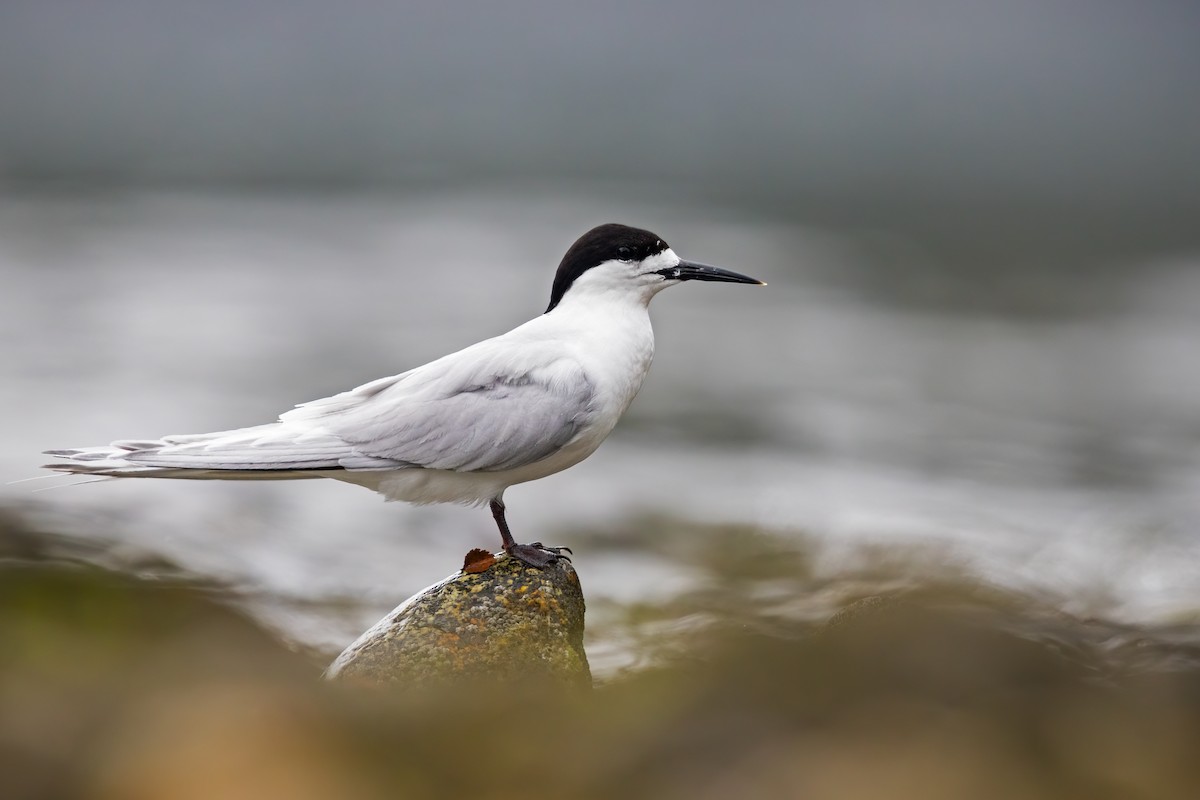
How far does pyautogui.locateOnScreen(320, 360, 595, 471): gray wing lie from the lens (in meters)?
6.47

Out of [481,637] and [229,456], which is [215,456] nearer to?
[229,456]

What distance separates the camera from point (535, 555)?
687cm

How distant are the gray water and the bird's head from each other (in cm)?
354

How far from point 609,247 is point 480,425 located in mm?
1327

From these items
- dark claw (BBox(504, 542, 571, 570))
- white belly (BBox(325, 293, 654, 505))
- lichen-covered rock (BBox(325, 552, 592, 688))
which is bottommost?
lichen-covered rock (BBox(325, 552, 592, 688))

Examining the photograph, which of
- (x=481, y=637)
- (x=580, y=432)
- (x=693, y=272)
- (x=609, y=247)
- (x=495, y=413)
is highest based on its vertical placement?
(x=609, y=247)

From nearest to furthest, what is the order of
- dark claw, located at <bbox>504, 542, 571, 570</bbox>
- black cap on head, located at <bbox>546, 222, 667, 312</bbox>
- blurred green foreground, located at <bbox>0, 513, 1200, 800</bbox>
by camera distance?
1. blurred green foreground, located at <bbox>0, 513, 1200, 800</bbox>
2. dark claw, located at <bbox>504, 542, 571, 570</bbox>
3. black cap on head, located at <bbox>546, 222, 667, 312</bbox>

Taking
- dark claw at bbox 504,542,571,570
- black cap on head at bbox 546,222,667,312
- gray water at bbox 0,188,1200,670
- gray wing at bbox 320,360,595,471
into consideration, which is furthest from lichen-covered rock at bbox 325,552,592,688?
gray water at bbox 0,188,1200,670

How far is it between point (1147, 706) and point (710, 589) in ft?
26.8

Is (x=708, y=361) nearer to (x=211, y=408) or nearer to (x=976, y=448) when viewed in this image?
(x=976, y=448)

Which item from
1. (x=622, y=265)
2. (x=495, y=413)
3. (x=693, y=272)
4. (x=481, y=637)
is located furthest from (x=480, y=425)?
(x=693, y=272)

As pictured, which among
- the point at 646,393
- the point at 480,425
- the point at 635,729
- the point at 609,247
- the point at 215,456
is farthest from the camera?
the point at 646,393

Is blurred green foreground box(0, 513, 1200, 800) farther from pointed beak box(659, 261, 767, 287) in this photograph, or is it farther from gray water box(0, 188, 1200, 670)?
gray water box(0, 188, 1200, 670)

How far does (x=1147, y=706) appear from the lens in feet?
15.2
